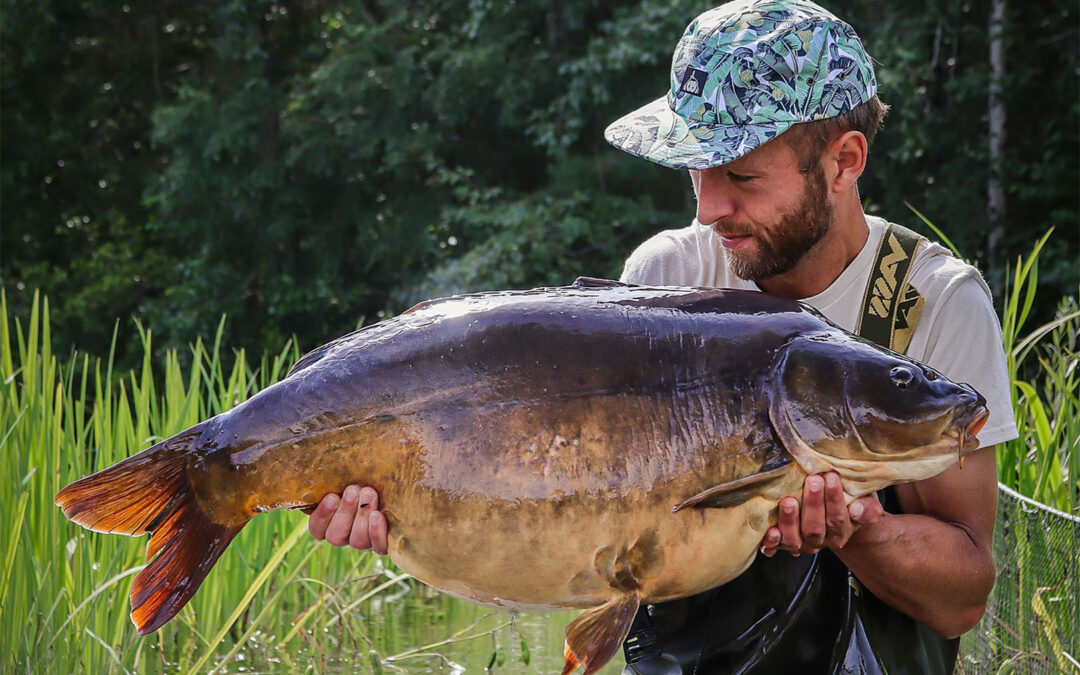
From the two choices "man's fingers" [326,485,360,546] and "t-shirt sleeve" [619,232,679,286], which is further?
"t-shirt sleeve" [619,232,679,286]

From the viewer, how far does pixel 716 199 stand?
1.99m

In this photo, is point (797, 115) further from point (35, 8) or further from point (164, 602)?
point (35, 8)

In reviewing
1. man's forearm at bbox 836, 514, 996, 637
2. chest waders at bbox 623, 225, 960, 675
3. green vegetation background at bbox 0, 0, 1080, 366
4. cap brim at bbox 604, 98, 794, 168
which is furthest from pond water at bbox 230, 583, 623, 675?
green vegetation background at bbox 0, 0, 1080, 366

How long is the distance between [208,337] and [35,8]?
4898mm

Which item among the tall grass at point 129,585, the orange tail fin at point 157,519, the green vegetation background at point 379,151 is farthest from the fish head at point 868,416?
the green vegetation background at point 379,151

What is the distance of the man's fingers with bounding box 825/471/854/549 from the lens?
5.54 feet

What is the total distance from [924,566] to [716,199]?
665 mm

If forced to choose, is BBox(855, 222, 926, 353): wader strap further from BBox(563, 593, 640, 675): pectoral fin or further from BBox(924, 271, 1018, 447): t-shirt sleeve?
BBox(563, 593, 640, 675): pectoral fin

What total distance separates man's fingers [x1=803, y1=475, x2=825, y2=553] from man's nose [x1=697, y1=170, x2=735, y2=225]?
0.51 m

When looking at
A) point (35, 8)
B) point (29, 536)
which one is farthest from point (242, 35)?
point (29, 536)

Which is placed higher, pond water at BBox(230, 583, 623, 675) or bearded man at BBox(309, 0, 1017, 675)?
bearded man at BBox(309, 0, 1017, 675)

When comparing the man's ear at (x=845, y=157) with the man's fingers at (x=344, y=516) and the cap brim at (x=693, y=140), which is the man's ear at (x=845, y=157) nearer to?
the cap brim at (x=693, y=140)

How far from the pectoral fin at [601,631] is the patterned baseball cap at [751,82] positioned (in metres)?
0.67

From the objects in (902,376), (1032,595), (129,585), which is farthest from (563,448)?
(129,585)
